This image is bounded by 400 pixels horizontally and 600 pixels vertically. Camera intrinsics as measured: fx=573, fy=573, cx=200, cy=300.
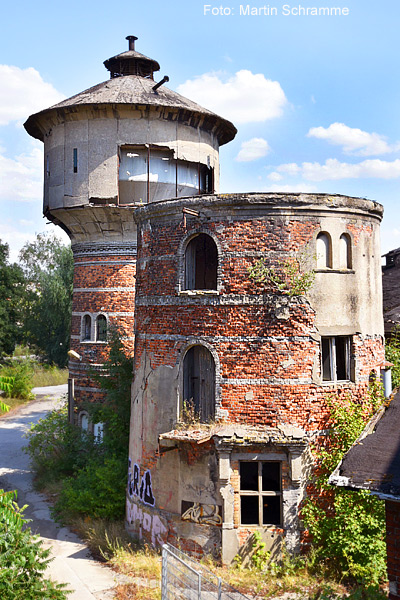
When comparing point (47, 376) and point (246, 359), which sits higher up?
point (246, 359)

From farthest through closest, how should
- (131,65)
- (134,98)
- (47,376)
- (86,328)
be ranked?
(47,376), (131,65), (86,328), (134,98)

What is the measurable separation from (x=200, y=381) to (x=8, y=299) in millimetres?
27247

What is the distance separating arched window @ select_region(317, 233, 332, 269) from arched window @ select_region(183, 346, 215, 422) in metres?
3.34

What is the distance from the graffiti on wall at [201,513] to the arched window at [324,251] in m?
5.94

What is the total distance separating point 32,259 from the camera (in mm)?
47156

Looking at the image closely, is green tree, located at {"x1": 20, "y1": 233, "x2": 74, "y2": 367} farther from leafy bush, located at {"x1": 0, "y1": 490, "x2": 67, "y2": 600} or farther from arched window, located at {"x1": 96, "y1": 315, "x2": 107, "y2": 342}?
leafy bush, located at {"x1": 0, "y1": 490, "x2": 67, "y2": 600}

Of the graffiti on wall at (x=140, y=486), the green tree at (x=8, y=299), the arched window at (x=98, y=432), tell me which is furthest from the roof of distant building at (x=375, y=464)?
the green tree at (x=8, y=299)

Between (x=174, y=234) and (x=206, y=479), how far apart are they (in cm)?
571

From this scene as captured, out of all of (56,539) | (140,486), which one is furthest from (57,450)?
(140,486)

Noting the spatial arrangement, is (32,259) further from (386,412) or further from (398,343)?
(386,412)

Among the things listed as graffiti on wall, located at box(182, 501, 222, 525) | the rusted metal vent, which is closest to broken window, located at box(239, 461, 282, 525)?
graffiti on wall, located at box(182, 501, 222, 525)

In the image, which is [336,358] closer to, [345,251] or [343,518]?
[345,251]

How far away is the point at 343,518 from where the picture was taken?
12016 millimetres

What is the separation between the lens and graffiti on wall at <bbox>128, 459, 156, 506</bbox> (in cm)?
1388
